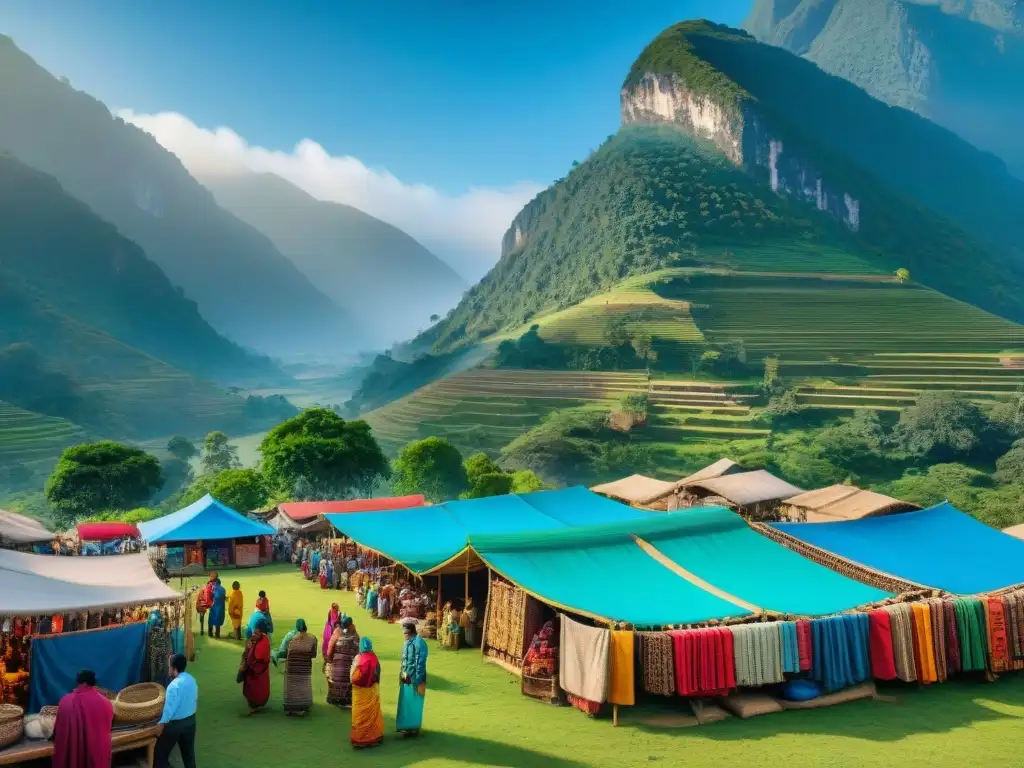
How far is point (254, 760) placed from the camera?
7.45 m

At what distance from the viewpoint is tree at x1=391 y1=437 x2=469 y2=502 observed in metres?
42.7

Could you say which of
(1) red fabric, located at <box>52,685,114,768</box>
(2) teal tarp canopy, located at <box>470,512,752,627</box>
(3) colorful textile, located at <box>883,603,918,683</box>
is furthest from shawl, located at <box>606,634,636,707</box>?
(1) red fabric, located at <box>52,685,114,768</box>

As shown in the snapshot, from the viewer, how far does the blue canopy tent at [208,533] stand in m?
19.7

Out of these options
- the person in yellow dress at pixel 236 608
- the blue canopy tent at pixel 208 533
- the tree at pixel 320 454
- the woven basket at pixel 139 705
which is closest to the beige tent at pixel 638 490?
the blue canopy tent at pixel 208 533

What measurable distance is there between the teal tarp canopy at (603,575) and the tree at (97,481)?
32670mm

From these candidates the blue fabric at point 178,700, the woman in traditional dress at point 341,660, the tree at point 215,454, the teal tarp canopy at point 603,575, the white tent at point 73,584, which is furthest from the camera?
the tree at point 215,454

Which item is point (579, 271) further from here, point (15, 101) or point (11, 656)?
point (15, 101)

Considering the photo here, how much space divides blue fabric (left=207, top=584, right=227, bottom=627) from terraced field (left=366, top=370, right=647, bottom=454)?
5775 cm

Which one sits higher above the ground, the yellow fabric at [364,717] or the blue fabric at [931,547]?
the blue fabric at [931,547]

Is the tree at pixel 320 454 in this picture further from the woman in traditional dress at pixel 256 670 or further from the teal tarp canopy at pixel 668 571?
the woman in traditional dress at pixel 256 670

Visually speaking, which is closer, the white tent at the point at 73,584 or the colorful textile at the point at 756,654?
the white tent at the point at 73,584

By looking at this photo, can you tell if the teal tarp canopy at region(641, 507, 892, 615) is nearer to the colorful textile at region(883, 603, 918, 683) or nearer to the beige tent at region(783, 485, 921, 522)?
the colorful textile at region(883, 603, 918, 683)

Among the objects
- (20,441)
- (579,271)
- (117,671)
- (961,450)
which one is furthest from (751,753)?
(579,271)

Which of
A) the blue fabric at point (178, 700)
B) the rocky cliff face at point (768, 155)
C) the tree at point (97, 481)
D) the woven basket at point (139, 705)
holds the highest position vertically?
the rocky cliff face at point (768, 155)
